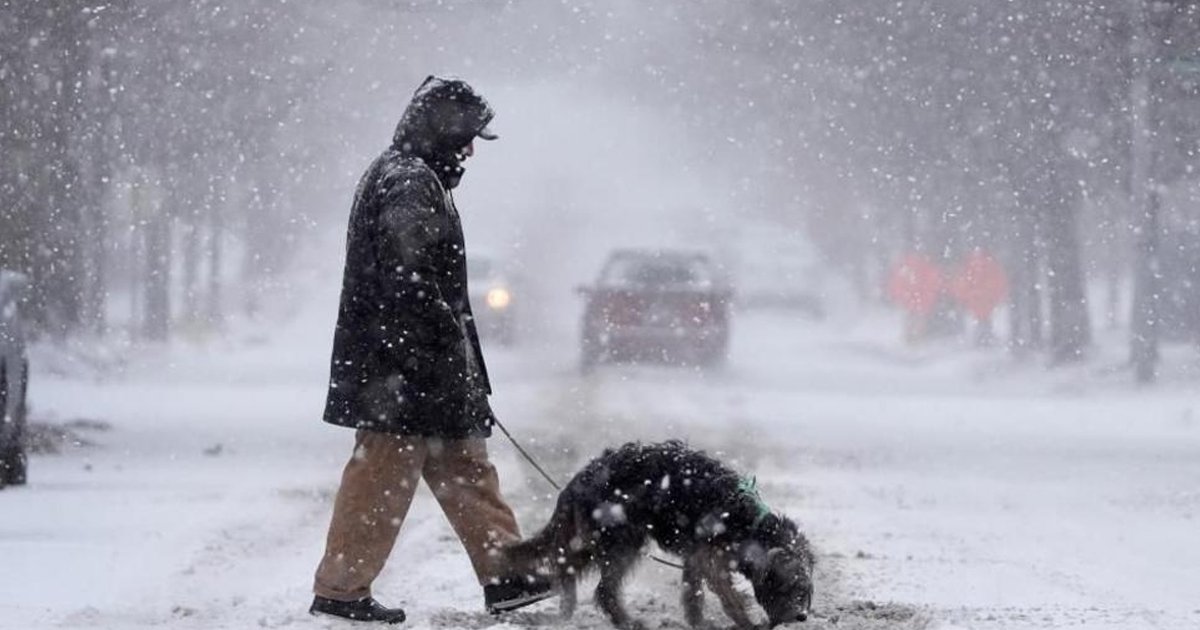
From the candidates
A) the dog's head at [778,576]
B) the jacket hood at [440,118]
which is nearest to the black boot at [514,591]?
the dog's head at [778,576]

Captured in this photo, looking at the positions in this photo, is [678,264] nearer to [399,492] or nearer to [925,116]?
[925,116]

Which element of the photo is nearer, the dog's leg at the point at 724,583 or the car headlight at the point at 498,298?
the dog's leg at the point at 724,583

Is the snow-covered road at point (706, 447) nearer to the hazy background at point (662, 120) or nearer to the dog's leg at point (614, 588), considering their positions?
the dog's leg at point (614, 588)

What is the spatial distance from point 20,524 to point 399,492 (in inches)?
133

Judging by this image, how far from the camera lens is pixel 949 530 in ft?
29.1

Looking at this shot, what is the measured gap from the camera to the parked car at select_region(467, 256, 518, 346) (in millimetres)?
25875

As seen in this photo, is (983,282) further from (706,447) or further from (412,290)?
(412,290)

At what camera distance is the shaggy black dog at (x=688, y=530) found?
18.4 feet

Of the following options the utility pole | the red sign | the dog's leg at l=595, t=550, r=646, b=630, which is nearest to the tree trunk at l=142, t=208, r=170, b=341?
the red sign

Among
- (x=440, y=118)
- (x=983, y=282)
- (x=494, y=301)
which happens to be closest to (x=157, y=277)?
(x=494, y=301)

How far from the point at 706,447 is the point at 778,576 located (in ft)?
24.5

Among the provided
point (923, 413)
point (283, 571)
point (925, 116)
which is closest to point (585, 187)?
point (925, 116)

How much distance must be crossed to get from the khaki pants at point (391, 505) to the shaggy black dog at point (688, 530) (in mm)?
327

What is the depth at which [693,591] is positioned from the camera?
18.7 ft
